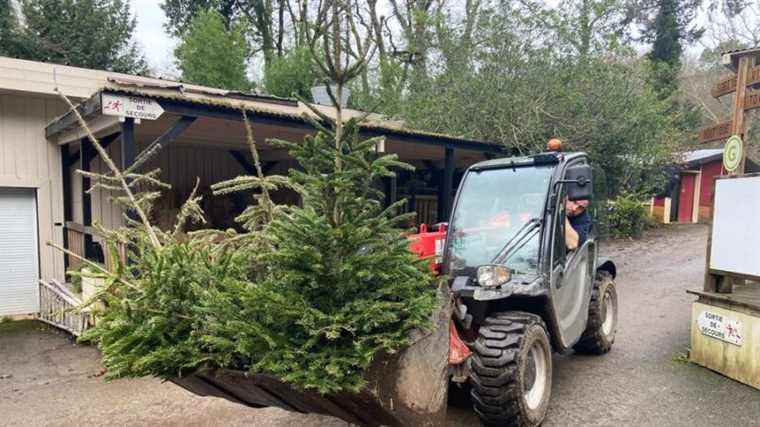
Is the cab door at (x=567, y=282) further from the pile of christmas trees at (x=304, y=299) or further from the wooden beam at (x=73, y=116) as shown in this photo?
the wooden beam at (x=73, y=116)

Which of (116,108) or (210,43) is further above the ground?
(210,43)

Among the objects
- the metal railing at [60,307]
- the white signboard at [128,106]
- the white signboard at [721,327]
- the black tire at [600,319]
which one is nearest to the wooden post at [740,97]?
the white signboard at [721,327]

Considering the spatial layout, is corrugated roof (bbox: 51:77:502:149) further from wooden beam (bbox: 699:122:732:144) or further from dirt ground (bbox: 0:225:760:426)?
wooden beam (bbox: 699:122:732:144)

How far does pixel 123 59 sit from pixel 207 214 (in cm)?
969

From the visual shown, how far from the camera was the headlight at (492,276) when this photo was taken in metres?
3.56

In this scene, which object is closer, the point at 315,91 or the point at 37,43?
the point at 315,91

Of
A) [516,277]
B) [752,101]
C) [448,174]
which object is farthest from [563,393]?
[448,174]

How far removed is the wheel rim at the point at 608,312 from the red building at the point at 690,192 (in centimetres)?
1512

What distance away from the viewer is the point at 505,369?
322 cm

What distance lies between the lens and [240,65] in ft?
55.0

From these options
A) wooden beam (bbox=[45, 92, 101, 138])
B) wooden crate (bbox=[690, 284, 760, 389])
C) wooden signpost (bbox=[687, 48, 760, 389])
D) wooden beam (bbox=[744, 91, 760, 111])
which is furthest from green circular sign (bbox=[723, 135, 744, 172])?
wooden beam (bbox=[45, 92, 101, 138])

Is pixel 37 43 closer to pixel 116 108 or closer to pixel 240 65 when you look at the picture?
pixel 240 65

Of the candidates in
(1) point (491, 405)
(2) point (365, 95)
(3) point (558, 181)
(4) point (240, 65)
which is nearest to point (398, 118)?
(2) point (365, 95)

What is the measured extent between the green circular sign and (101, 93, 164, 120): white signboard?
7095mm
